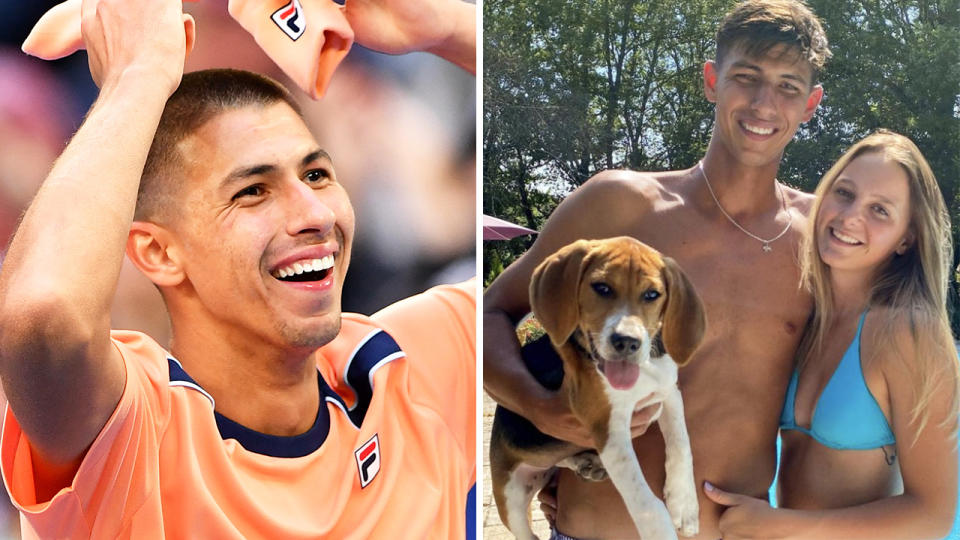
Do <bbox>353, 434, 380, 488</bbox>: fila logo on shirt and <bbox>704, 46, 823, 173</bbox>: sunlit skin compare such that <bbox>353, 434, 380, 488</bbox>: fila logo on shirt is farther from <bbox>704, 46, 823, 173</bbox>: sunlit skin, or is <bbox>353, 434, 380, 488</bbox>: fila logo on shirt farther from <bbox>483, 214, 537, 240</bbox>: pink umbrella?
<bbox>704, 46, 823, 173</bbox>: sunlit skin

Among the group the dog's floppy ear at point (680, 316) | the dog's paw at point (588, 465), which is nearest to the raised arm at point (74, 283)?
the dog's paw at point (588, 465)

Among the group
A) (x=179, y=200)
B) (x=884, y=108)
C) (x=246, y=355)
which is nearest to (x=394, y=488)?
(x=246, y=355)

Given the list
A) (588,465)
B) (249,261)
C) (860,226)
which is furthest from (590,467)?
(249,261)

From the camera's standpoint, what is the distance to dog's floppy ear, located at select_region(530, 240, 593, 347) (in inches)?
135

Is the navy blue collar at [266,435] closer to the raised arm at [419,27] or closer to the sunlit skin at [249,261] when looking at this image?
the sunlit skin at [249,261]

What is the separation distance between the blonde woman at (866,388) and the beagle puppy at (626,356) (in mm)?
236

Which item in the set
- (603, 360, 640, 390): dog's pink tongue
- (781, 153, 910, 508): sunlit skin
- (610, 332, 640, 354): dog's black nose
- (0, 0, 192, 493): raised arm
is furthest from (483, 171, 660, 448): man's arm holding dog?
(0, 0, 192, 493): raised arm

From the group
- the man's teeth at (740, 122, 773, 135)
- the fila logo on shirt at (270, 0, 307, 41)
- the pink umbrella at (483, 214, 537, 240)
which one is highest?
the fila logo on shirt at (270, 0, 307, 41)

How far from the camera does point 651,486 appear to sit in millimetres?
3412

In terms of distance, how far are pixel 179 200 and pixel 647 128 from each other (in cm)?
181

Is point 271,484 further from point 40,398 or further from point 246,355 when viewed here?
point 40,398

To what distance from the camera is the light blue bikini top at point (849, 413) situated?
3396 millimetres

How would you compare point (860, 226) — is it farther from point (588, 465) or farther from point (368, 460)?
point (368, 460)

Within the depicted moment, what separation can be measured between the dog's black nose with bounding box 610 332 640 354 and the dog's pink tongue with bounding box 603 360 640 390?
0.17 ft
